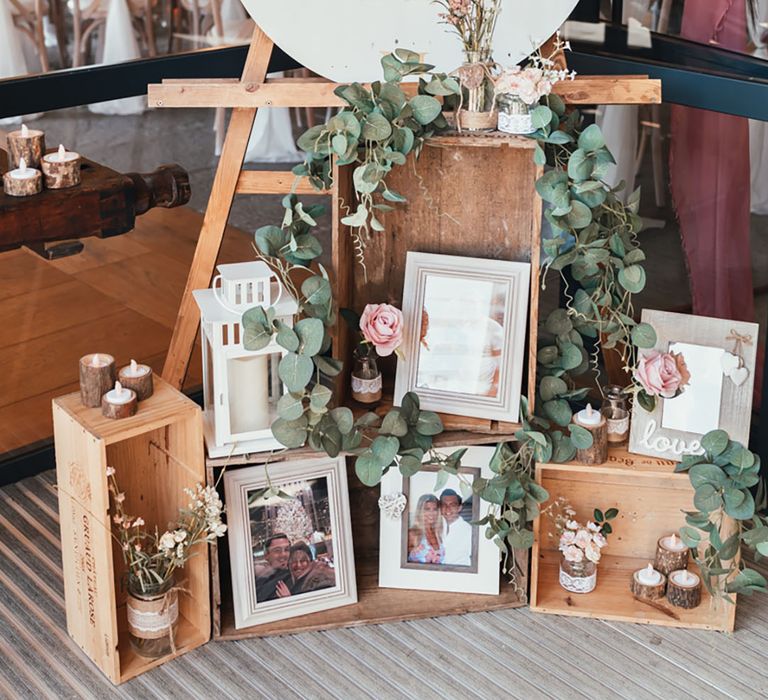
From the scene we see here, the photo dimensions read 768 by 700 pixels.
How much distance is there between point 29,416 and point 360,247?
45.1 inches

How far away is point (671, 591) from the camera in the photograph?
2508 mm

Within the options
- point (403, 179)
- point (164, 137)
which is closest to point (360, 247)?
point (403, 179)

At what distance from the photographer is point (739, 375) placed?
94.5 inches

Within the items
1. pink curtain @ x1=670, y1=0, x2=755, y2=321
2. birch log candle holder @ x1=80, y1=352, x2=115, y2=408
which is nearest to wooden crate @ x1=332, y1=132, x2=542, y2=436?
birch log candle holder @ x1=80, y1=352, x2=115, y2=408

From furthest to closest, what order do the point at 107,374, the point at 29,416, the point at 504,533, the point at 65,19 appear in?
the point at 29,416
the point at 65,19
the point at 504,533
the point at 107,374

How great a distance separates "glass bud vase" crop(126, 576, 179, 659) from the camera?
2309 mm

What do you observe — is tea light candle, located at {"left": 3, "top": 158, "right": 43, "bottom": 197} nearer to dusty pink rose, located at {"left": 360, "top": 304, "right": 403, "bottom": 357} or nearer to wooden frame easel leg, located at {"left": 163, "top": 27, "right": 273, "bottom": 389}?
wooden frame easel leg, located at {"left": 163, "top": 27, "right": 273, "bottom": 389}

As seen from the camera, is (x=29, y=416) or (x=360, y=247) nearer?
(x=360, y=247)

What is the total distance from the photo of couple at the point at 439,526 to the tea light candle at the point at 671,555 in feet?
1.32

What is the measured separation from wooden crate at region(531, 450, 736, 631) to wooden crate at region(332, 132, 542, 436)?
0.24 m

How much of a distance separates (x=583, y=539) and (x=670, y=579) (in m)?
0.22

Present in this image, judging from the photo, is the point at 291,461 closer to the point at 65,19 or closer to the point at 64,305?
the point at 64,305

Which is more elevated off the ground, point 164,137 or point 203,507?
Answer: point 164,137

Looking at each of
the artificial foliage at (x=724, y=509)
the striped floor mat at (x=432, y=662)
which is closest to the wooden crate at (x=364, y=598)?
the striped floor mat at (x=432, y=662)
